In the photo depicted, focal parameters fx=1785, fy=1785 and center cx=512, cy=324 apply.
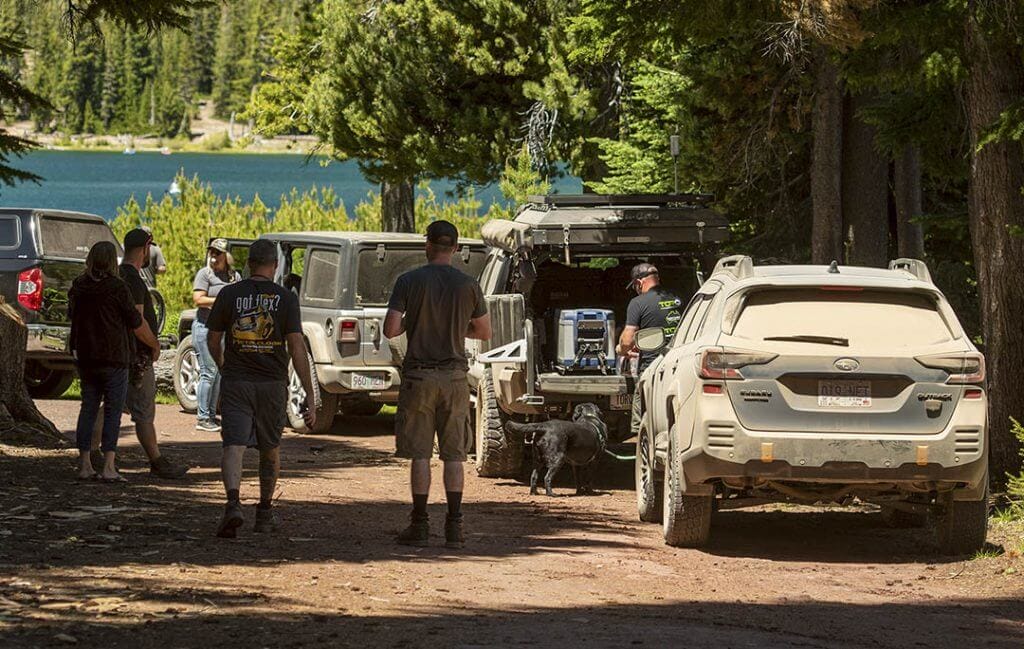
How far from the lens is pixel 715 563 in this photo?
437 inches

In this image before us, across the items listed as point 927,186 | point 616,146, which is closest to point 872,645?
point 927,186

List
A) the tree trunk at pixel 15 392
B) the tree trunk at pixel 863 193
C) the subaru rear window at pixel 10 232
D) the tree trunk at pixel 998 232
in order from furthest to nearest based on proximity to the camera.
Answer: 1. the tree trunk at pixel 863 193
2. the subaru rear window at pixel 10 232
3. the tree trunk at pixel 15 392
4. the tree trunk at pixel 998 232

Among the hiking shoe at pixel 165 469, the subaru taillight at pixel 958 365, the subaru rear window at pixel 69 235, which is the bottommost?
the hiking shoe at pixel 165 469

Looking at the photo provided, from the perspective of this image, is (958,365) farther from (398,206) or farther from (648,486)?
(398,206)

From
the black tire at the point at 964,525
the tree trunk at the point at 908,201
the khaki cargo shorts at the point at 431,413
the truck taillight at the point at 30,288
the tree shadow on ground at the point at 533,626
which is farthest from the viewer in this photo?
the tree trunk at the point at 908,201

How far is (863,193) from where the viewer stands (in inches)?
843

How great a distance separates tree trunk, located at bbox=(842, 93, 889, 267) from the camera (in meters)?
21.4

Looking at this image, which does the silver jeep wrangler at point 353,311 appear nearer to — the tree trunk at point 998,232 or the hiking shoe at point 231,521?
the tree trunk at point 998,232

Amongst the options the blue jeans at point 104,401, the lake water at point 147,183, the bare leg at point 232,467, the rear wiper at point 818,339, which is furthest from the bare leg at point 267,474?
the lake water at point 147,183

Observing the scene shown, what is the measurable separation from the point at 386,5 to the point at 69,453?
704 inches

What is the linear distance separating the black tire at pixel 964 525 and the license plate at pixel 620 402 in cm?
413

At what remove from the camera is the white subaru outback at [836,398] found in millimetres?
10812

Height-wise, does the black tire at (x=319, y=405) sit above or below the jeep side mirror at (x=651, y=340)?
below

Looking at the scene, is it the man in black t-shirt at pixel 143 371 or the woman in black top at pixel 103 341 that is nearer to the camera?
the woman in black top at pixel 103 341
